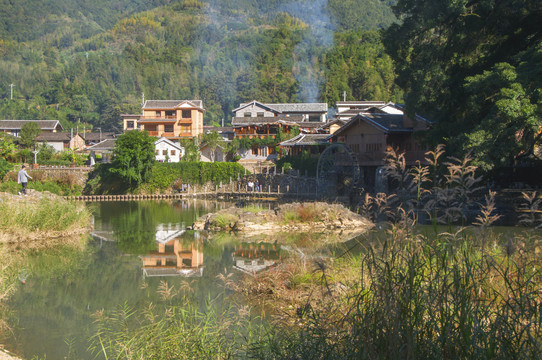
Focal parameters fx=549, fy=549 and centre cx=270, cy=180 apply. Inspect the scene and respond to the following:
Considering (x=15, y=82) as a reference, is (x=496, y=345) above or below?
below

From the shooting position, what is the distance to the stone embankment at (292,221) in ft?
61.1

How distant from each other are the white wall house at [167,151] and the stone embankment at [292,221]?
29709 mm

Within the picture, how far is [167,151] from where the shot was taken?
48.8 meters

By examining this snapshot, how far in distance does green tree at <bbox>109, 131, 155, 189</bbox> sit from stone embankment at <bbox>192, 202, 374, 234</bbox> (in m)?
20.6

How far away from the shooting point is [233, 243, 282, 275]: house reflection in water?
38.1 feet

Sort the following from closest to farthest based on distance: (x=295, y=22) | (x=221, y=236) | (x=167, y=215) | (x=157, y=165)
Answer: (x=221, y=236) < (x=167, y=215) < (x=157, y=165) < (x=295, y=22)

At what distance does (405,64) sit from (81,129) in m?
58.5

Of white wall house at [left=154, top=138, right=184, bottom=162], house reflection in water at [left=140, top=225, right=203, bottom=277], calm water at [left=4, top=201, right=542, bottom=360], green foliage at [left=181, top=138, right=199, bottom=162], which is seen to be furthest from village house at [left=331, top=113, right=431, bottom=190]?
white wall house at [left=154, top=138, right=184, bottom=162]

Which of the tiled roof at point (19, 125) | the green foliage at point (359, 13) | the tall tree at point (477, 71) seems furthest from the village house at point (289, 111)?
the green foliage at point (359, 13)

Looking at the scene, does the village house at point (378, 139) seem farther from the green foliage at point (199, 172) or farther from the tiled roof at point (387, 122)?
the green foliage at point (199, 172)

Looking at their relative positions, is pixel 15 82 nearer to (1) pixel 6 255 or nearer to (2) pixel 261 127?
(2) pixel 261 127

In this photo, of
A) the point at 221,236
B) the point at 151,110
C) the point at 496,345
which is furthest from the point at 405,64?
the point at 151,110

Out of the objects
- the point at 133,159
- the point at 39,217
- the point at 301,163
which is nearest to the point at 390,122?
the point at 301,163

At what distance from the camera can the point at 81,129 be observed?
7162cm
